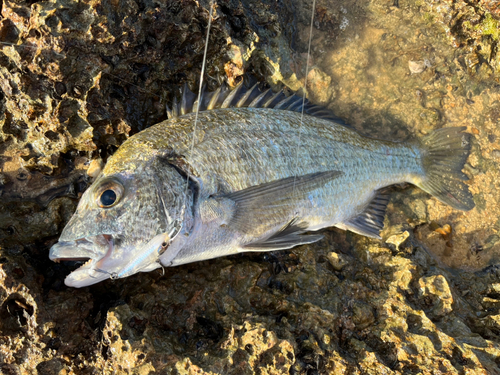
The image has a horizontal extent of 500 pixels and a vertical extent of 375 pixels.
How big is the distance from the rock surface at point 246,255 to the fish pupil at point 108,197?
0.78 metres

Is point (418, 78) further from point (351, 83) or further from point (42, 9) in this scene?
point (42, 9)

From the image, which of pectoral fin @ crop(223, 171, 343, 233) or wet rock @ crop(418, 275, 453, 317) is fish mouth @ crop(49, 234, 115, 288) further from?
wet rock @ crop(418, 275, 453, 317)

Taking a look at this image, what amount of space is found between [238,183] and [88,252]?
1187 mm

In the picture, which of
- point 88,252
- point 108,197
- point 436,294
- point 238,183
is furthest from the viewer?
point 436,294

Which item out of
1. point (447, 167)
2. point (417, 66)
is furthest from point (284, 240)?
point (417, 66)

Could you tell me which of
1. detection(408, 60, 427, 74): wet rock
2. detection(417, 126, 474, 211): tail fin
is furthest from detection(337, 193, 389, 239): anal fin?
detection(408, 60, 427, 74): wet rock

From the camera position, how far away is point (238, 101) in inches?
119

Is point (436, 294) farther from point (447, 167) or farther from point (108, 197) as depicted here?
point (108, 197)

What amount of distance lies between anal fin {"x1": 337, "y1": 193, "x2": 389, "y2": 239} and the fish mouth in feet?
7.16

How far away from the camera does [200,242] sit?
2.44 meters

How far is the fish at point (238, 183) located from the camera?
218 cm

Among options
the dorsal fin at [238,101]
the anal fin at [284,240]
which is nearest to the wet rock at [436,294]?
the anal fin at [284,240]

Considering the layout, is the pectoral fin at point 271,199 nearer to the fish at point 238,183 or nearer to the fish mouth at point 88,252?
the fish at point 238,183

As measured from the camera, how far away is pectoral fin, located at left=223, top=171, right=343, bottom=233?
8.34 feet
